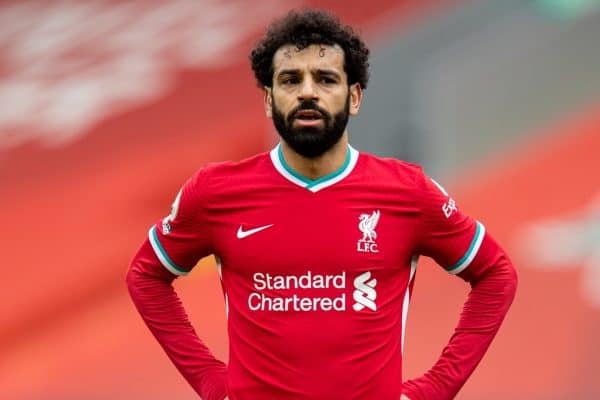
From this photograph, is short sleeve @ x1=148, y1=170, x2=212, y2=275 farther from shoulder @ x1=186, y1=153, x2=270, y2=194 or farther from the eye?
the eye

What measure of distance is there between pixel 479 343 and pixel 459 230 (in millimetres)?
248

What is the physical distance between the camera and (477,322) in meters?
2.35

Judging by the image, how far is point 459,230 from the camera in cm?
228

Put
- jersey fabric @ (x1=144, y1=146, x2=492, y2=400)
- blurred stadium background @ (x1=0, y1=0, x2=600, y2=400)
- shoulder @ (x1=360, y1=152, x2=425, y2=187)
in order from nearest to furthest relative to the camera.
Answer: jersey fabric @ (x1=144, y1=146, x2=492, y2=400)
shoulder @ (x1=360, y1=152, x2=425, y2=187)
blurred stadium background @ (x1=0, y1=0, x2=600, y2=400)

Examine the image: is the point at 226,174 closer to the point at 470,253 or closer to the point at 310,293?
the point at 310,293

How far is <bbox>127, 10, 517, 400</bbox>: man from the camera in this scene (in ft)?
7.07

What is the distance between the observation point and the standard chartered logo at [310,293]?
85.1 inches

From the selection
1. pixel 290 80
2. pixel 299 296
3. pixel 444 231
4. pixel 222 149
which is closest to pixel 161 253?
pixel 299 296

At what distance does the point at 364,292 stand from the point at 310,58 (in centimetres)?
46

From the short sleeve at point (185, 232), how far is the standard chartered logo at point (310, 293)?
0.19 metres

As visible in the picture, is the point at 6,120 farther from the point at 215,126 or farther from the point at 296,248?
the point at 296,248

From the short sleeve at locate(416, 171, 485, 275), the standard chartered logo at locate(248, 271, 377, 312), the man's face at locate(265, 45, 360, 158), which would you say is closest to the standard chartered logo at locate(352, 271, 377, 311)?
the standard chartered logo at locate(248, 271, 377, 312)

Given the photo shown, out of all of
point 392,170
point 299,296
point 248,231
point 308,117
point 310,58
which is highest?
point 310,58

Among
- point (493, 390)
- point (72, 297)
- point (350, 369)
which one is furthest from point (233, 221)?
point (72, 297)
